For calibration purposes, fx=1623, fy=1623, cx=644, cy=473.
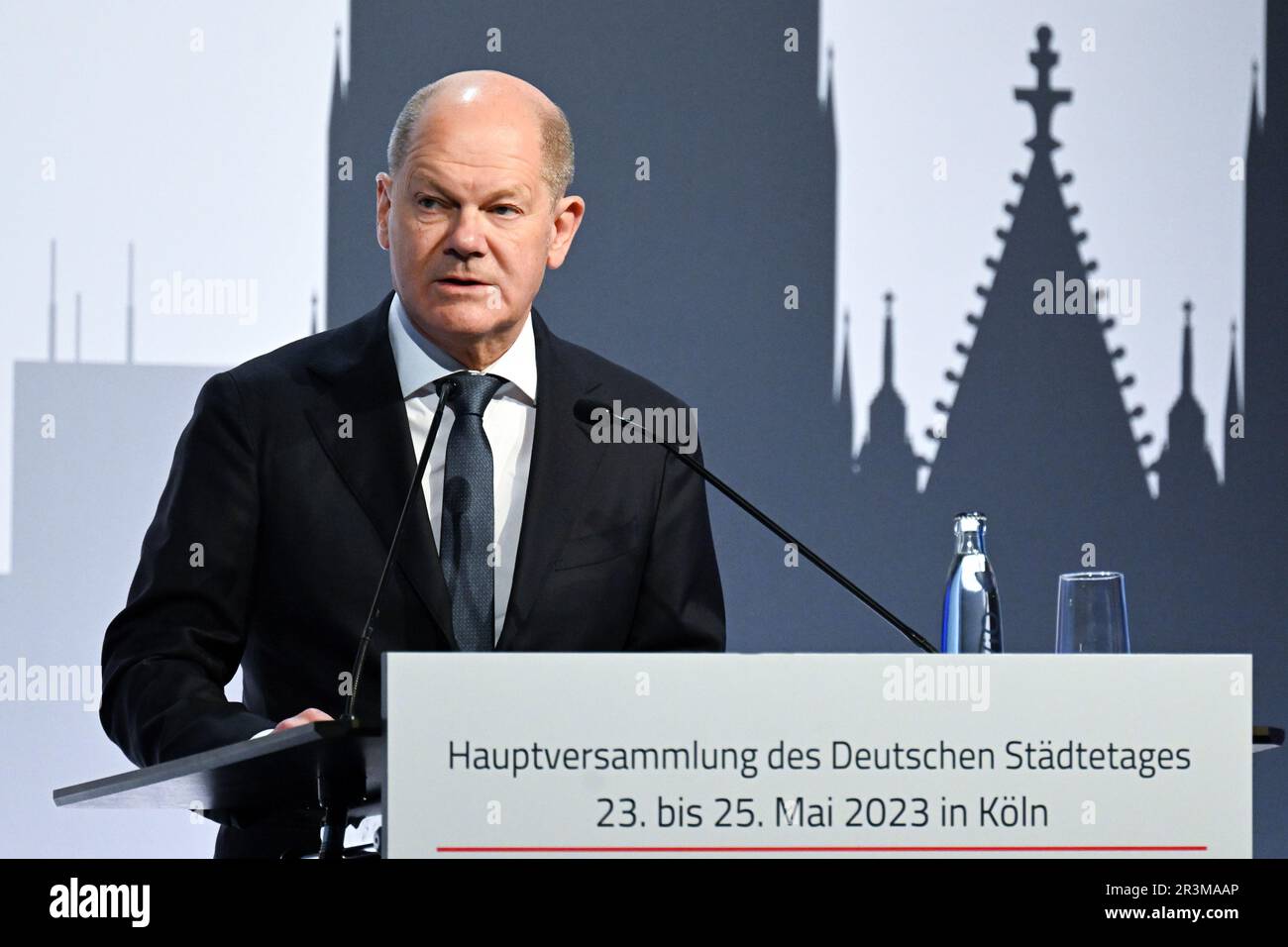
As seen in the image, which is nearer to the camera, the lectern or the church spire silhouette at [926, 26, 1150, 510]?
the lectern

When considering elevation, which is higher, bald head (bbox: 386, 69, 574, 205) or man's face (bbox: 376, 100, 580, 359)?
bald head (bbox: 386, 69, 574, 205)

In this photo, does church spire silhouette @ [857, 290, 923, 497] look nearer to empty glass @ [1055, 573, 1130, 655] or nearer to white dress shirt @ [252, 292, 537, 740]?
white dress shirt @ [252, 292, 537, 740]

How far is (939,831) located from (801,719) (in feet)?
0.50

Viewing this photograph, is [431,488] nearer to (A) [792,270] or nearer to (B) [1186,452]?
(A) [792,270]

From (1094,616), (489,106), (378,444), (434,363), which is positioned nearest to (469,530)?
(378,444)

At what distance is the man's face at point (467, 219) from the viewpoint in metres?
2.56

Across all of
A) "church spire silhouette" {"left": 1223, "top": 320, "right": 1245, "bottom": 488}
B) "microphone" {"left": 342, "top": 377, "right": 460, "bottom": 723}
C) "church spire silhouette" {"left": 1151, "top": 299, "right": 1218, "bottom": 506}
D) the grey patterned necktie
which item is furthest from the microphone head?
"church spire silhouette" {"left": 1223, "top": 320, "right": 1245, "bottom": 488}

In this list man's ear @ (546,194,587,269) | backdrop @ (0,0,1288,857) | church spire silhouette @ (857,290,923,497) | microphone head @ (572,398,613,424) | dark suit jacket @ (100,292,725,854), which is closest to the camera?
microphone head @ (572,398,613,424)

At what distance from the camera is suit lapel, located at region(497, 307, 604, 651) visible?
96.1 inches

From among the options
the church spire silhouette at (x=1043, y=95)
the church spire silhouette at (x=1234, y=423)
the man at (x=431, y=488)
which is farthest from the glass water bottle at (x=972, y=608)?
the church spire silhouette at (x=1234, y=423)

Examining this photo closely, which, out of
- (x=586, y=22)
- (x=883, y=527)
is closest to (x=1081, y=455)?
(x=883, y=527)

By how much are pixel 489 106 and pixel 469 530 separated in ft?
2.26

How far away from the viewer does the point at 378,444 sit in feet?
8.34

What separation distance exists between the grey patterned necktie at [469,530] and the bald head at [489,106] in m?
0.44
